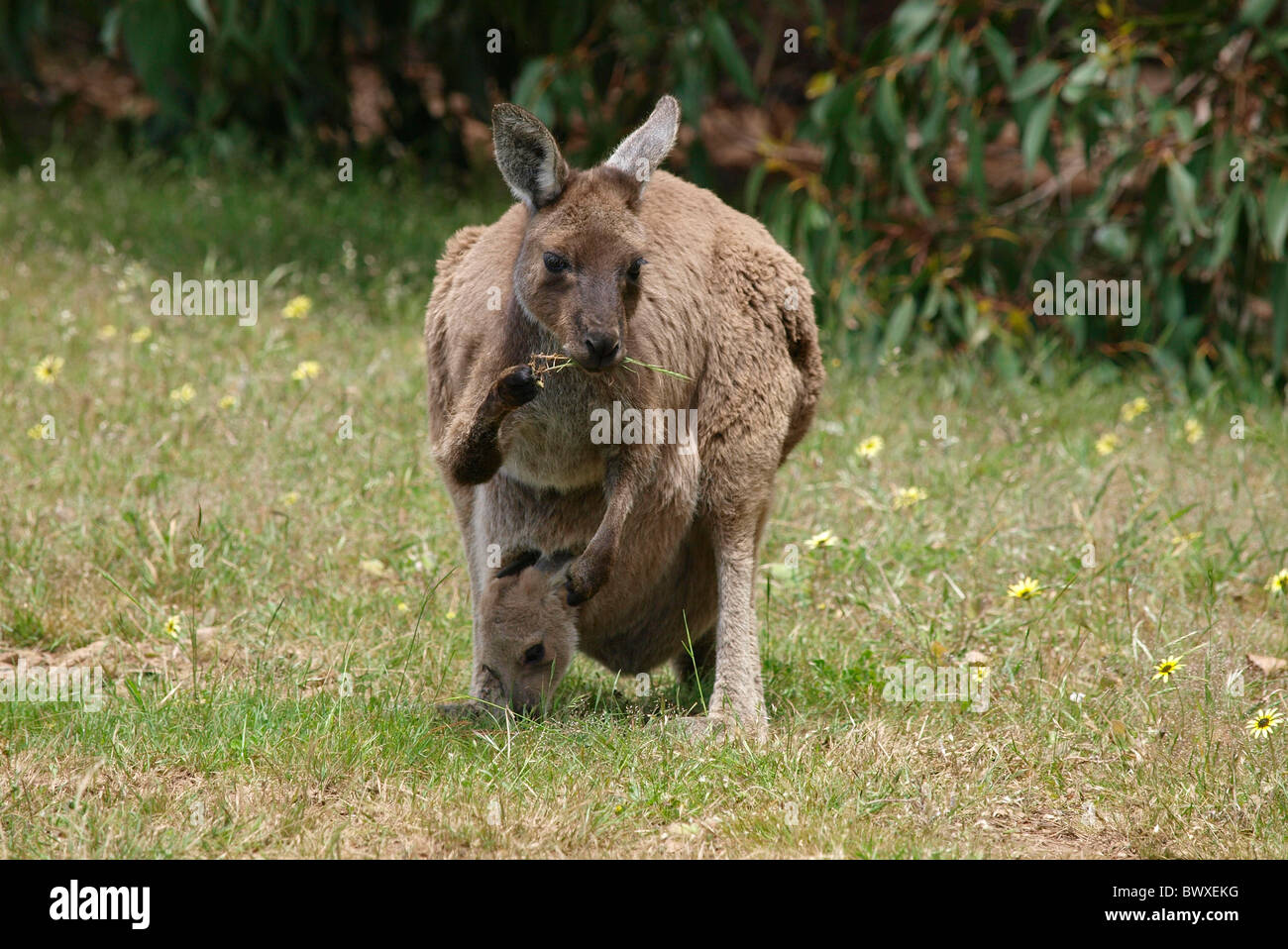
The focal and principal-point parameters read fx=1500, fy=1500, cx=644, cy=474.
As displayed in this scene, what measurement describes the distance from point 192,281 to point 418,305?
3.67ft

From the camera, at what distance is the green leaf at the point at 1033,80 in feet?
23.3

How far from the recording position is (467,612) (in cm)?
503

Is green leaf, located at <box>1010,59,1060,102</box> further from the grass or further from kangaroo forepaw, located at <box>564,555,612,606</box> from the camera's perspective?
kangaroo forepaw, located at <box>564,555,612,606</box>

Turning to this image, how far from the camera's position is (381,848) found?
3441mm

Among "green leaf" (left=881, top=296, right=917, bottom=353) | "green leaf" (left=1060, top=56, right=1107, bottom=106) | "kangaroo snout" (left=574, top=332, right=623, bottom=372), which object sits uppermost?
"green leaf" (left=1060, top=56, right=1107, bottom=106)

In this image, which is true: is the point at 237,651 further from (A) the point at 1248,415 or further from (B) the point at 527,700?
(A) the point at 1248,415

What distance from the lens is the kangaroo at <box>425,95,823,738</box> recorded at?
12.4 ft

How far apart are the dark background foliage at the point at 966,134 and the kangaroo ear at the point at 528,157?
10.3 ft

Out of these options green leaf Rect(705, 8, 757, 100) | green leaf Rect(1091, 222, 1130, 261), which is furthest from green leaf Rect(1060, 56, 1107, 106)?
green leaf Rect(705, 8, 757, 100)

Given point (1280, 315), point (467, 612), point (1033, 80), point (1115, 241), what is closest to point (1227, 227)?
point (1280, 315)

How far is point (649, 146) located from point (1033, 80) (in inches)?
148

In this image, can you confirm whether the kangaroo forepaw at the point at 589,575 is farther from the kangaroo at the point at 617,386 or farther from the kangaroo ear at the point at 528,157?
the kangaroo ear at the point at 528,157

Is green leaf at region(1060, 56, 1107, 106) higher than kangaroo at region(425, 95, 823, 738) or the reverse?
higher

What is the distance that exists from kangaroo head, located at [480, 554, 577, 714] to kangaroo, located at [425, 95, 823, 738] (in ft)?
0.04
